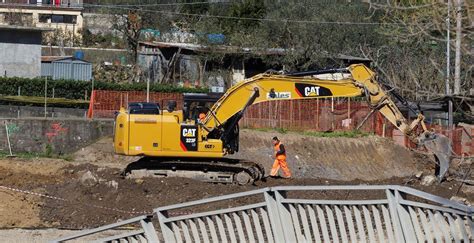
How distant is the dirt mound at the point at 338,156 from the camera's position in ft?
122

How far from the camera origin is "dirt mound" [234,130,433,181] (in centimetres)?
3731

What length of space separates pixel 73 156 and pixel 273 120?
11523 mm

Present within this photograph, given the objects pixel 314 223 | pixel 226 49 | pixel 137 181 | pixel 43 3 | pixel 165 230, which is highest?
pixel 43 3

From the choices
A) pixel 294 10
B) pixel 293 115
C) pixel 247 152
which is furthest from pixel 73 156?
pixel 294 10

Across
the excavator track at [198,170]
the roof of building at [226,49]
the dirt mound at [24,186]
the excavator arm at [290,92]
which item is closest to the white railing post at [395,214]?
the dirt mound at [24,186]

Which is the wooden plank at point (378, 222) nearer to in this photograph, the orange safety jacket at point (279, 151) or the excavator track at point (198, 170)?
the excavator track at point (198, 170)

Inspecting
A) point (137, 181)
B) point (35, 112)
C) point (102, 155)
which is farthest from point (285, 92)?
point (35, 112)

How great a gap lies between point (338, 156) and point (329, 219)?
30328mm

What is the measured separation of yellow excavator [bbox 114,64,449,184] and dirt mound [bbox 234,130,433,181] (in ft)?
26.0

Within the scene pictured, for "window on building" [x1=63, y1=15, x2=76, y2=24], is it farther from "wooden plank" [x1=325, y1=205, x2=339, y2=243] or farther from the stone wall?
"wooden plank" [x1=325, y1=205, x2=339, y2=243]


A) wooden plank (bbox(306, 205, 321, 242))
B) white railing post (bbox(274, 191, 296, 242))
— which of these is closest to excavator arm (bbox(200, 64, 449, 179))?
wooden plank (bbox(306, 205, 321, 242))

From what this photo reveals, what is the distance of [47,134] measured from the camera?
125 feet

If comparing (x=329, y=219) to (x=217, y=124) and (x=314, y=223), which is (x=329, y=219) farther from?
(x=217, y=124)

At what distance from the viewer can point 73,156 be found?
3678cm
